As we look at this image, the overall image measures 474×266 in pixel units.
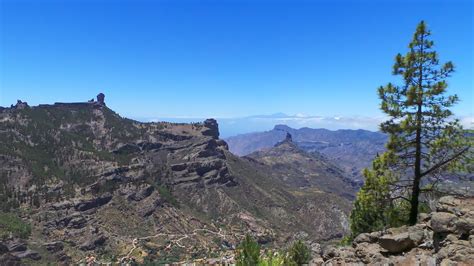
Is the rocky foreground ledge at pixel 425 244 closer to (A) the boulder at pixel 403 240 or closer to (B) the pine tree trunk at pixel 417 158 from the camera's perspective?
(A) the boulder at pixel 403 240

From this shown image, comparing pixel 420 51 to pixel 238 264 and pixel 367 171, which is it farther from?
pixel 238 264

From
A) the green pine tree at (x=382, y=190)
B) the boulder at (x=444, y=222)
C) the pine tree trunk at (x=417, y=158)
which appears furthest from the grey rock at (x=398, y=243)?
the pine tree trunk at (x=417, y=158)

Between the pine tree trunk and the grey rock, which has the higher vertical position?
the pine tree trunk

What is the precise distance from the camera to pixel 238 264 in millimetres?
52406

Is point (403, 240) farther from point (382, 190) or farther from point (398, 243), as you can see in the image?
point (382, 190)


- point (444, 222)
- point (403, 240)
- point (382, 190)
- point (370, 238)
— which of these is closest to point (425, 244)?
point (403, 240)

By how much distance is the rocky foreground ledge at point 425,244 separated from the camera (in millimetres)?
29000

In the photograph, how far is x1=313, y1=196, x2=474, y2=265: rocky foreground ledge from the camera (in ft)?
95.1

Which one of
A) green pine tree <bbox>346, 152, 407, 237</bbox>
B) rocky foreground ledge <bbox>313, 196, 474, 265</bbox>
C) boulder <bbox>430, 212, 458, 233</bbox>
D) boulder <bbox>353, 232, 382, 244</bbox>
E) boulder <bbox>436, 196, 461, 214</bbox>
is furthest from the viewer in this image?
green pine tree <bbox>346, 152, 407, 237</bbox>

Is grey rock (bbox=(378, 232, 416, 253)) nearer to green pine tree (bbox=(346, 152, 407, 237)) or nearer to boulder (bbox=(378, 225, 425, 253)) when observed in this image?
boulder (bbox=(378, 225, 425, 253))

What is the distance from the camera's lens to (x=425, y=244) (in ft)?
108

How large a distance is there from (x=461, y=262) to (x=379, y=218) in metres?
44.2

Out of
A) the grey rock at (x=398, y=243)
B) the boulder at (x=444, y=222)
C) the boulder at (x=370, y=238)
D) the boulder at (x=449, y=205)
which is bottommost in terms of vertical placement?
the boulder at (x=370, y=238)

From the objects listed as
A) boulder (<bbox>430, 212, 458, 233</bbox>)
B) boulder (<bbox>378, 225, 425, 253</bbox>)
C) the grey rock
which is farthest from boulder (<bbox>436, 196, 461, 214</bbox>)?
the grey rock
